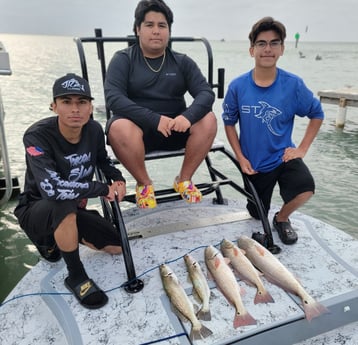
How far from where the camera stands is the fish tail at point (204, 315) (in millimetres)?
2086

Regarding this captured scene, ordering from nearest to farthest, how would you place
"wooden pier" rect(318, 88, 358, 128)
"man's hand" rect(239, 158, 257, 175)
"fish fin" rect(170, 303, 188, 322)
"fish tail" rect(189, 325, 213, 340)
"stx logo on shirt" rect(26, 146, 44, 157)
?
"fish tail" rect(189, 325, 213, 340)
"fish fin" rect(170, 303, 188, 322)
"stx logo on shirt" rect(26, 146, 44, 157)
"man's hand" rect(239, 158, 257, 175)
"wooden pier" rect(318, 88, 358, 128)

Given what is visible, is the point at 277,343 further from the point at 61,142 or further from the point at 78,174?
the point at 61,142

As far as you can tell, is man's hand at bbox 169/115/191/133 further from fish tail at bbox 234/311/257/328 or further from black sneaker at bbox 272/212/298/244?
fish tail at bbox 234/311/257/328

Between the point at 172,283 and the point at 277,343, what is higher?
the point at 172,283

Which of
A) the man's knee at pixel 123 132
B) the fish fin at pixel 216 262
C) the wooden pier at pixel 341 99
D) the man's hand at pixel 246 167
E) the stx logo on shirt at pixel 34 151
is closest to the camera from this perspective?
the stx logo on shirt at pixel 34 151

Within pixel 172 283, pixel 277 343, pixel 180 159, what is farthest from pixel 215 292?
pixel 180 159

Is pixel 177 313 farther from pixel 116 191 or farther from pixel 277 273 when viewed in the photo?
pixel 116 191

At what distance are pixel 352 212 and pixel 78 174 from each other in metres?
4.77

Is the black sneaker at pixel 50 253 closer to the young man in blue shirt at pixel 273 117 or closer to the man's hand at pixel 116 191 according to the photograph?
the man's hand at pixel 116 191

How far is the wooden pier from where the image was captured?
10930 mm

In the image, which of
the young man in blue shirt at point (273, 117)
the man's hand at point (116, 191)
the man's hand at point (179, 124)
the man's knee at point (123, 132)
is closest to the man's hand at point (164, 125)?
the man's hand at point (179, 124)

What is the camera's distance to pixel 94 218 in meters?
2.53

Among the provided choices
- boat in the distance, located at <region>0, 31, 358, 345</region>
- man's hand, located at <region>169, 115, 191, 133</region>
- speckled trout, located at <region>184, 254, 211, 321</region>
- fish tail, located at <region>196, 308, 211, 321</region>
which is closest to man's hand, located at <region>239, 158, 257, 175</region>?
boat in the distance, located at <region>0, 31, 358, 345</region>

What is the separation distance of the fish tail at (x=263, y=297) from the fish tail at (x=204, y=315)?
0.34 m
